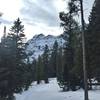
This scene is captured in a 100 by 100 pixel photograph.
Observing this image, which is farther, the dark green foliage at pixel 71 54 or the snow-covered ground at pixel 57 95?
the dark green foliage at pixel 71 54

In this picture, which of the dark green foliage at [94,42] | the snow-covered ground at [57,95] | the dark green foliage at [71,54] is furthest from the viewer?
the dark green foliage at [71,54]

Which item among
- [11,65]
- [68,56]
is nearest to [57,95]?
[11,65]

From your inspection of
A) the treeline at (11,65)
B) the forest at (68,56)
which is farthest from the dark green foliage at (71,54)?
the treeline at (11,65)

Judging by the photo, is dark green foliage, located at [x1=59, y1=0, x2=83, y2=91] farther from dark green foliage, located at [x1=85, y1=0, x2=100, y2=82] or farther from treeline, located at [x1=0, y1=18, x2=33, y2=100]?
treeline, located at [x1=0, y1=18, x2=33, y2=100]

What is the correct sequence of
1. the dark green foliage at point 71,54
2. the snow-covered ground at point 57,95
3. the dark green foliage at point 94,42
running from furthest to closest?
the dark green foliage at point 71,54, the dark green foliage at point 94,42, the snow-covered ground at point 57,95

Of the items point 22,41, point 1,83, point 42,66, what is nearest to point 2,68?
point 1,83

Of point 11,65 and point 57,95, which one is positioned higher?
point 11,65

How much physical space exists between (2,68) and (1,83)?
4.91 feet

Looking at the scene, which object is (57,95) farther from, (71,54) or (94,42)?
(71,54)

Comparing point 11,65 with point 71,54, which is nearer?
point 11,65

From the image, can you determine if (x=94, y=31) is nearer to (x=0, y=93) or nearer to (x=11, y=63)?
(x=11, y=63)

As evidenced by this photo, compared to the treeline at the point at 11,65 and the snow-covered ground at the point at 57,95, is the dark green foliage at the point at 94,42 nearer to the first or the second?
the snow-covered ground at the point at 57,95

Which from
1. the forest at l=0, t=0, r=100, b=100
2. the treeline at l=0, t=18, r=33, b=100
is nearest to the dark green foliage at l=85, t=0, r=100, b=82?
the forest at l=0, t=0, r=100, b=100

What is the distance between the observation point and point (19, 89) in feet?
128
